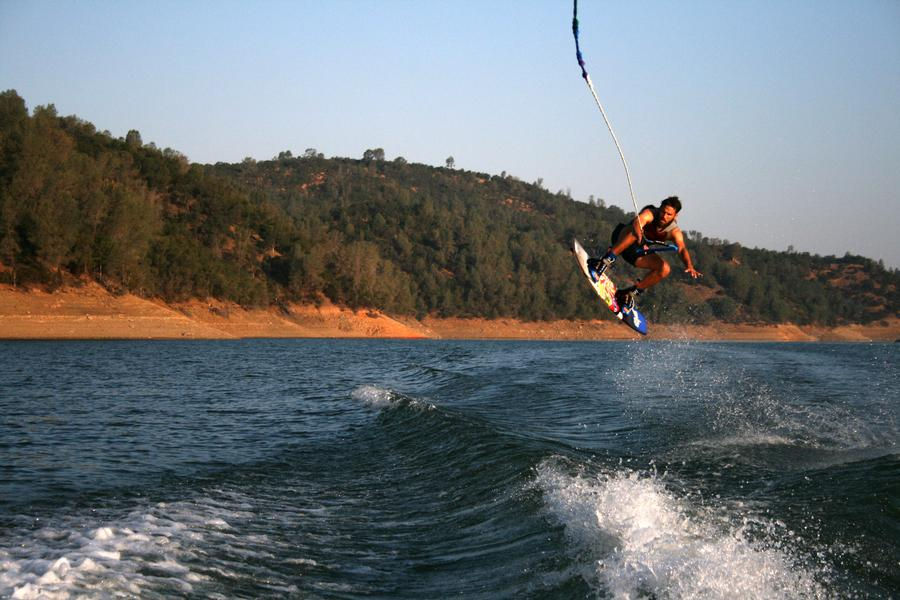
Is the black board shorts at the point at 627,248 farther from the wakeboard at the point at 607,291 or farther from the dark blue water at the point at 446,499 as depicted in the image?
the dark blue water at the point at 446,499

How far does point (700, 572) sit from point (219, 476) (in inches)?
239

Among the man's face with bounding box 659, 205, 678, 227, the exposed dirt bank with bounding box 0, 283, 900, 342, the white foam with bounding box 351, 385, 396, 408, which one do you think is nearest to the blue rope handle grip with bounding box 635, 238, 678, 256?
the man's face with bounding box 659, 205, 678, 227

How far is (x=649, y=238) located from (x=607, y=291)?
6.41ft

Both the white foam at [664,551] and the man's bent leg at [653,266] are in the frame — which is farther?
the man's bent leg at [653,266]

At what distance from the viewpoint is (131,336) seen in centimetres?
5400

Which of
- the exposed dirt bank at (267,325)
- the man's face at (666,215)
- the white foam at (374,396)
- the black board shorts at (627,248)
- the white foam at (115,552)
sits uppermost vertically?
the man's face at (666,215)

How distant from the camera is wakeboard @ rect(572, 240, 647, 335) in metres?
13.0

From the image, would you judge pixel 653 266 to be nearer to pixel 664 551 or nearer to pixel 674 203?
pixel 674 203

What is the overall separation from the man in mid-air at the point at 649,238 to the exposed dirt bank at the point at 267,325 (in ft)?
143

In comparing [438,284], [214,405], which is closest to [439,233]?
[438,284]

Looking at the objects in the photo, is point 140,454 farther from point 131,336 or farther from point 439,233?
point 439,233

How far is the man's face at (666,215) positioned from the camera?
1130 cm

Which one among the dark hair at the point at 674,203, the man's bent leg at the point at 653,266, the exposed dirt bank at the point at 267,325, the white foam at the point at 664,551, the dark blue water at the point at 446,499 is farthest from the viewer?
the exposed dirt bank at the point at 267,325

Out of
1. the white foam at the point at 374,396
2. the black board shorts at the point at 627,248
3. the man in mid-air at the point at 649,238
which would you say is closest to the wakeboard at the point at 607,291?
the man in mid-air at the point at 649,238
